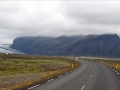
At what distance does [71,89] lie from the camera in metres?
18.0

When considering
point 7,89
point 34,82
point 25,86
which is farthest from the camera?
point 34,82

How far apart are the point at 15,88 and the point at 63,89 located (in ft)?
11.7

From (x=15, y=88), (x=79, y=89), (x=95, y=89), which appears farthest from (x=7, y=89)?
(x=95, y=89)

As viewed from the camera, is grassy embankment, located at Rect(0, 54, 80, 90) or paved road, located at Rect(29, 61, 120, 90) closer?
paved road, located at Rect(29, 61, 120, 90)

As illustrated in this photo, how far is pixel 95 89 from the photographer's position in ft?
60.3

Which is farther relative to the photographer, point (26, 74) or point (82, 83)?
point (26, 74)

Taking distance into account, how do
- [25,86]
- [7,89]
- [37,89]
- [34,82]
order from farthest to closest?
[34,82] < [25,86] < [37,89] < [7,89]

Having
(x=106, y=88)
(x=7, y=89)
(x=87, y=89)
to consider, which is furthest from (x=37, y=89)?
(x=106, y=88)

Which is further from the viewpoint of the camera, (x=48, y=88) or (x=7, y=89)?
(x=48, y=88)

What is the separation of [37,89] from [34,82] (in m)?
3.98

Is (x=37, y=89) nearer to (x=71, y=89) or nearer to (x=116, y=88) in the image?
(x=71, y=89)

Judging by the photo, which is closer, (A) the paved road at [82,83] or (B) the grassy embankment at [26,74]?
(A) the paved road at [82,83]

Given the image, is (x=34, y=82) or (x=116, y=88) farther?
(x=34, y=82)

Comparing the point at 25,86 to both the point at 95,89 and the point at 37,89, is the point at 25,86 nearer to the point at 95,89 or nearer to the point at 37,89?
the point at 37,89
